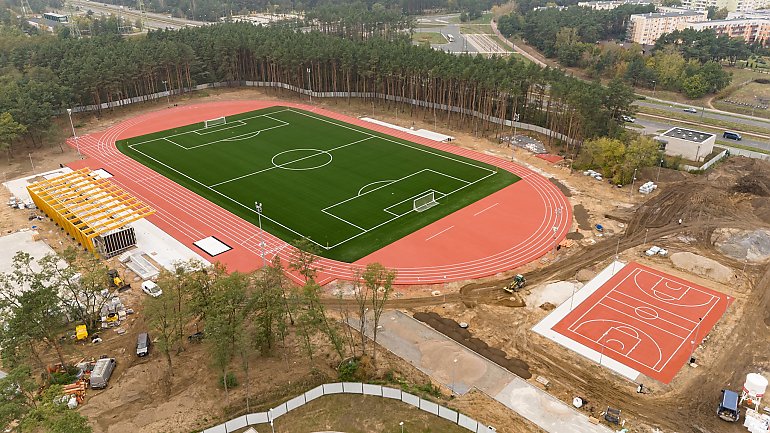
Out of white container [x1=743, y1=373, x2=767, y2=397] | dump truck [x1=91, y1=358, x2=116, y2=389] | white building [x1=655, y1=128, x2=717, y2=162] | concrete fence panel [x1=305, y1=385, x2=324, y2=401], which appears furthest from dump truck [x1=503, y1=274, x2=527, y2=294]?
white building [x1=655, y1=128, x2=717, y2=162]

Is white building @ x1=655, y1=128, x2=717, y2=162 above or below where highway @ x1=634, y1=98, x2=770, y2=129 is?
above

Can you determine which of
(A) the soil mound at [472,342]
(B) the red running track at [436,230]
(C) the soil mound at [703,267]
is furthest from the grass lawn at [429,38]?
(A) the soil mound at [472,342]

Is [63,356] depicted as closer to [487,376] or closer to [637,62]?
[487,376]

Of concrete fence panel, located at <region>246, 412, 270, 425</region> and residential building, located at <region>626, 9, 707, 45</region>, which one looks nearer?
concrete fence panel, located at <region>246, 412, 270, 425</region>

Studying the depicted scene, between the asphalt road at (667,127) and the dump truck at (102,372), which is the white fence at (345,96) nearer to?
the asphalt road at (667,127)

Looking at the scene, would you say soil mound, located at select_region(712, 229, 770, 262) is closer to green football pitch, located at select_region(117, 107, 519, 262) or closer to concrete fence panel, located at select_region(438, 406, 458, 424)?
green football pitch, located at select_region(117, 107, 519, 262)
